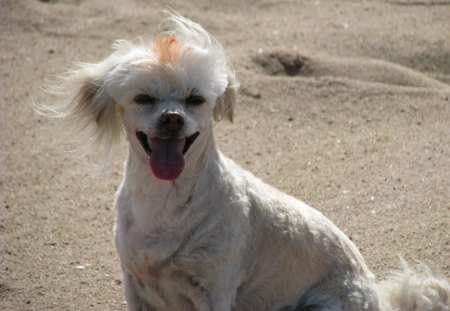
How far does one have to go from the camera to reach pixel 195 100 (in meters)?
3.92

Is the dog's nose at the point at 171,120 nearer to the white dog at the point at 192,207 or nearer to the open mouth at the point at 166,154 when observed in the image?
the white dog at the point at 192,207

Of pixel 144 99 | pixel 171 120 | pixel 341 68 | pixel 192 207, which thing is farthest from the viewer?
pixel 341 68

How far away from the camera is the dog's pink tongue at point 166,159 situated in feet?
12.6

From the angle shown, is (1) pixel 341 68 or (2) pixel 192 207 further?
(1) pixel 341 68

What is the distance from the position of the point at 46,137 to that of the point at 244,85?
1.87 metres

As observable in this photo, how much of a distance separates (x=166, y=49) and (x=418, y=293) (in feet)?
6.20

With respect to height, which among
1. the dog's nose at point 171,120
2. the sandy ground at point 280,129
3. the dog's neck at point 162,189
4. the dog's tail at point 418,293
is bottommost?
the sandy ground at point 280,129

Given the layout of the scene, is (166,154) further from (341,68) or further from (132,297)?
(341,68)

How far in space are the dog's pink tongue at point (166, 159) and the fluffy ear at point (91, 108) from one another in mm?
321

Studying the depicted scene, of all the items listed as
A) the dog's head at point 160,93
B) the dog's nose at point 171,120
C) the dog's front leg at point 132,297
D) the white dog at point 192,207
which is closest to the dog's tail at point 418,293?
the white dog at point 192,207

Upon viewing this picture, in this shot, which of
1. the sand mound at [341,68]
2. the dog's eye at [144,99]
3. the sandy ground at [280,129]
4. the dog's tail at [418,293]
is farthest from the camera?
the sand mound at [341,68]

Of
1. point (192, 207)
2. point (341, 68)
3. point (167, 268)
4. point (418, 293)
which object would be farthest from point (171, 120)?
point (341, 68)

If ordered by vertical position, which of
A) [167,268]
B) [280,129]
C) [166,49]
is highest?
[166,49]

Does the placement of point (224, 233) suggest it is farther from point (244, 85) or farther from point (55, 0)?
point (55, 0)
